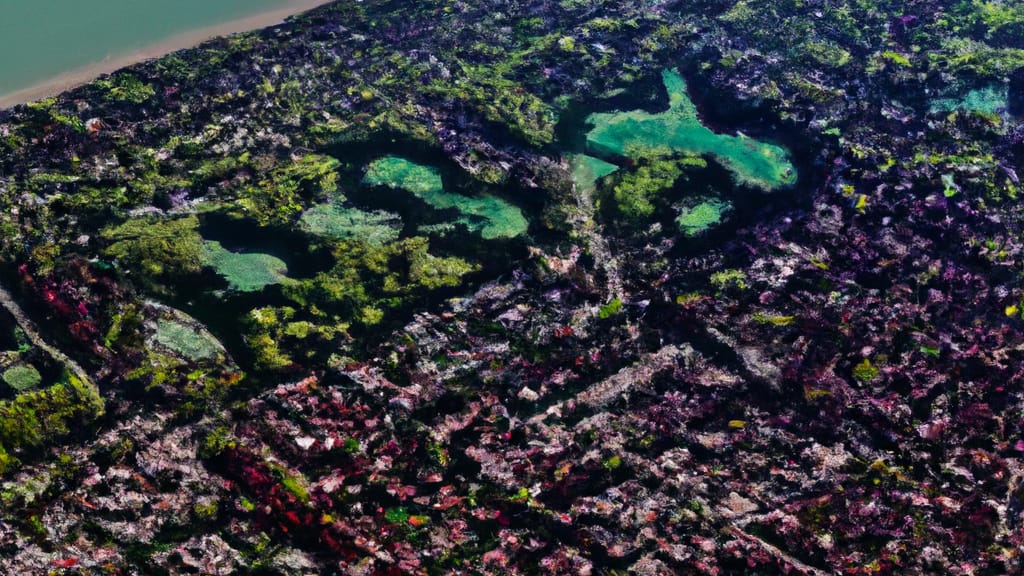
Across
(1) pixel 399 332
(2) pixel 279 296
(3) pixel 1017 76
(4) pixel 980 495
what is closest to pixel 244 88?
(2) pixel 279 296

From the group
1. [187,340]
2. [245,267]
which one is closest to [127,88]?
[245,267]

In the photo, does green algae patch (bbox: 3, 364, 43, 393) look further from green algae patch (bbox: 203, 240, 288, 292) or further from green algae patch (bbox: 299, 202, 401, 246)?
green algae patch (bbox: 299, 202, 401, 246)

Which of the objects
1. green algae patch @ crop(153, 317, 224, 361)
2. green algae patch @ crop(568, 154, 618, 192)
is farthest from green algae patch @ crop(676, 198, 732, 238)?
green algae patch @ crop(153, 317, 224, 361)

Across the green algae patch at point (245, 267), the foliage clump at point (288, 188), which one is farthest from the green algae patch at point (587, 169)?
the green algae patch at point (245, 267)

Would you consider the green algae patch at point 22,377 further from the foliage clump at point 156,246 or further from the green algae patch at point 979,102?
the green algae patch at point 979,102

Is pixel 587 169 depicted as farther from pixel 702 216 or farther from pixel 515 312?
pixel 515 312

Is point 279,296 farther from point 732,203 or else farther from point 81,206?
point 732,203
